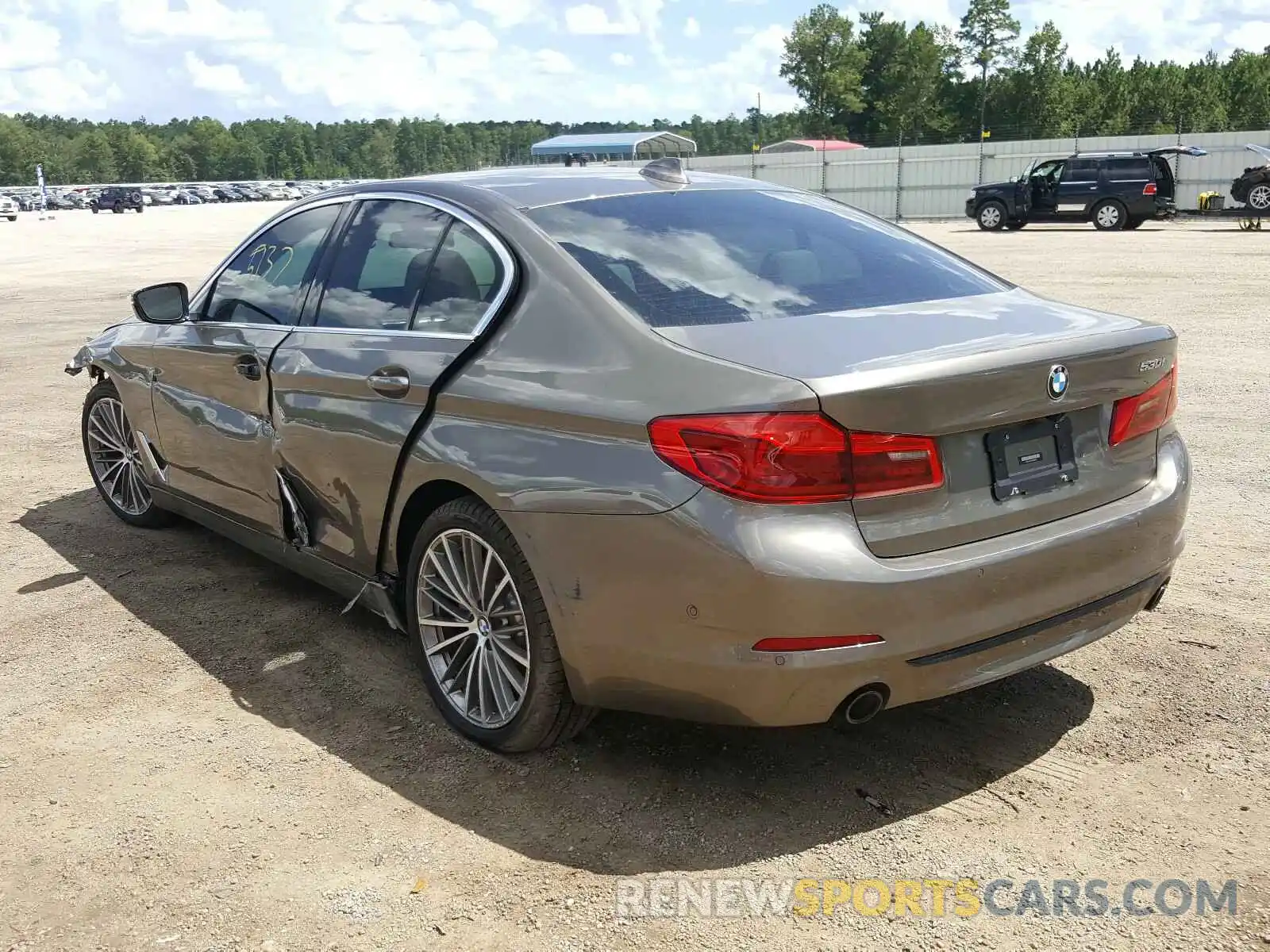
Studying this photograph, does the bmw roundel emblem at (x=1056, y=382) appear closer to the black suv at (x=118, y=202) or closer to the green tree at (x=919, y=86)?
the black suv at (x=118, y=202)

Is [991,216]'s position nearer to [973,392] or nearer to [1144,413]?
[1144,413]

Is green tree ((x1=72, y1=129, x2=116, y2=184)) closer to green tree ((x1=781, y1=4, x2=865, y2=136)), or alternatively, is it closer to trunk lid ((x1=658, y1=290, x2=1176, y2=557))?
green tree ((x1=781, y1=4, x2=865, y2=136))

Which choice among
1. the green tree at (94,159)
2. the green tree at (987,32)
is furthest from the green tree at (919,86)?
the green tree at (94,159)

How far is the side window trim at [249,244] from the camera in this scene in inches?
165

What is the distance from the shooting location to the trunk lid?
8.85ft

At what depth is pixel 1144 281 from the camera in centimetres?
1533

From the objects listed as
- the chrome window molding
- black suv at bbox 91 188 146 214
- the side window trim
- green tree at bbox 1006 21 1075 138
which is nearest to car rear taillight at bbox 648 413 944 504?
the chrome window molding

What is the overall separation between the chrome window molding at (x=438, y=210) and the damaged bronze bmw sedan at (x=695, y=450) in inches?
0.6

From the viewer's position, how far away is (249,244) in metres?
4.78

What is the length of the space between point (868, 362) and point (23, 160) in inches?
7768

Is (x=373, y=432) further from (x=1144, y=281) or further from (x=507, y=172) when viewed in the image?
(x=1144, y=281)

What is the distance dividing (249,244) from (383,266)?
122cm

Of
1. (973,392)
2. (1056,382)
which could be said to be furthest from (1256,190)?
(973,392)

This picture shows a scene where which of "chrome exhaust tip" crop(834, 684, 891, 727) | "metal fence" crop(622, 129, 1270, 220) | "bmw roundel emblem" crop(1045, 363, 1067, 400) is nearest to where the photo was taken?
"chrome exhaust tip" crop(834, 684, 891, 727)
